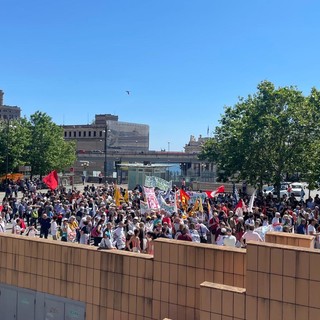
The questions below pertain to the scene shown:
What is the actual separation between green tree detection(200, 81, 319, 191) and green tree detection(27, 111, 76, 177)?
1052 inches

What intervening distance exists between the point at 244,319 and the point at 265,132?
25.5 meters

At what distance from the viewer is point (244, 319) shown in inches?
333

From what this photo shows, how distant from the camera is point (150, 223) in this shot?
18.9m

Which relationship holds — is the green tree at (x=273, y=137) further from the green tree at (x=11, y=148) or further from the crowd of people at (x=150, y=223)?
the green tree at (x=11, y=148)

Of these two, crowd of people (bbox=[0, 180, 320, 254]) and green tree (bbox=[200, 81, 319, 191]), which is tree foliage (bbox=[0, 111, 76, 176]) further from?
green tree (bbox=[200, 81, 319, 191])

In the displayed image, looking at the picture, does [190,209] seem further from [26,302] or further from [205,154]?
[205,154]

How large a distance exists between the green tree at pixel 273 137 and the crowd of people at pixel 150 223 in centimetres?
492

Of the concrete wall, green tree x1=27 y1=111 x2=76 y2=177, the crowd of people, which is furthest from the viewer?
green tree x1=27 y1=111 x2=76 y2=177

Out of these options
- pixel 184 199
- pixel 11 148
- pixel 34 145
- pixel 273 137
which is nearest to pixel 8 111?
pixel 34 145

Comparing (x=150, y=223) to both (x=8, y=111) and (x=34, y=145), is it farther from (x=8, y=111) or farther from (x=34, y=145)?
(x=8, y=111)

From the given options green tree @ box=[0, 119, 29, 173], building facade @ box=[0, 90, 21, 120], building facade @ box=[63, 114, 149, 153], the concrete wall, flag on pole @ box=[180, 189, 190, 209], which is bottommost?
the concrete wall

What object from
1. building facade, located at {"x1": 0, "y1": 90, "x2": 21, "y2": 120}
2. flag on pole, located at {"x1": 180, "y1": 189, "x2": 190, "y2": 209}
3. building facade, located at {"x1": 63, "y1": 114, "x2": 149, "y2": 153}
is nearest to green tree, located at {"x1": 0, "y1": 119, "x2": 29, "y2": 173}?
flag on pole, located at {"x1": 180, "y1": 189, "x2": 190, "y2": 209}

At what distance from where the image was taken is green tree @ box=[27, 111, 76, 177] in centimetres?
5550

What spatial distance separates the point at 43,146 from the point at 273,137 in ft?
101
